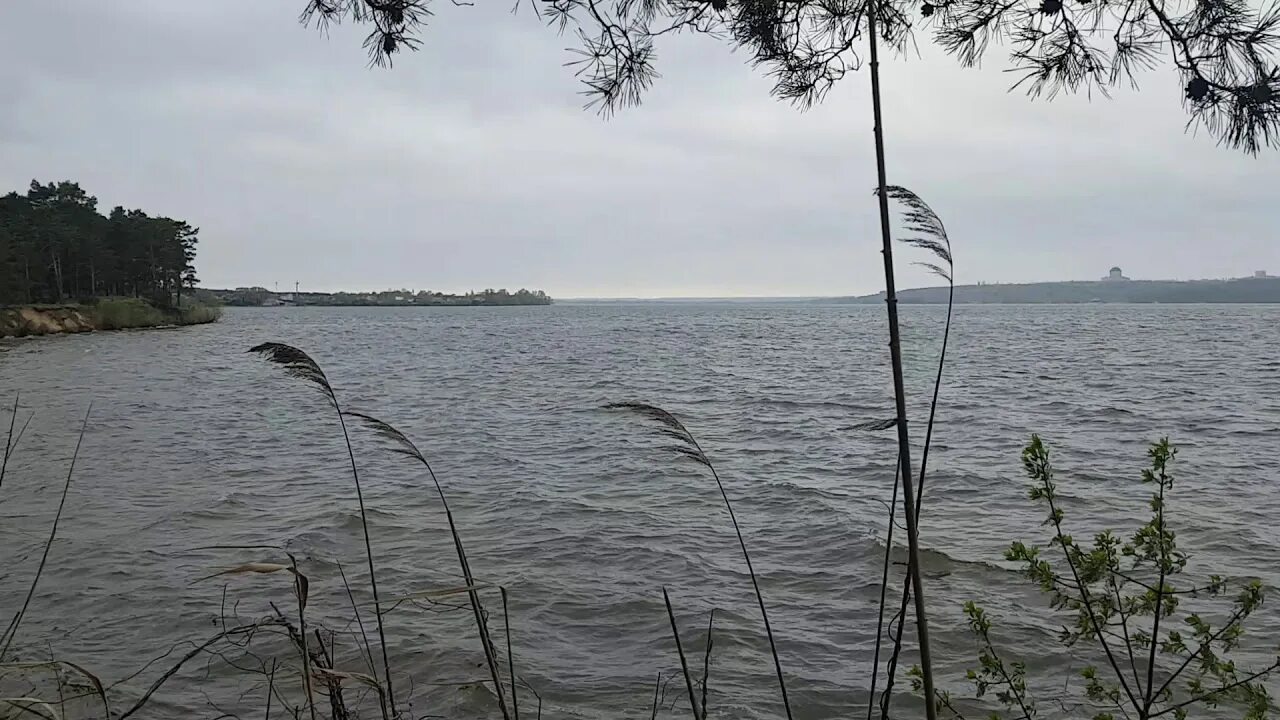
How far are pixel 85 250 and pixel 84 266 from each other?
3251 millimetres

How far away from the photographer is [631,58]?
3615 millimetres

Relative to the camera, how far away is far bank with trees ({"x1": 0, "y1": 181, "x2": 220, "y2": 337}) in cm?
4919

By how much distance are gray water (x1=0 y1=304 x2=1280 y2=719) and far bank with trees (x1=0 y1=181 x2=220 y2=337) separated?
35159 millimetres

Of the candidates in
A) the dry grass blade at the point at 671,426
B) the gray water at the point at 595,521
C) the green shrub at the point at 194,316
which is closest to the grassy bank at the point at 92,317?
the green shrub at the point at 194,316

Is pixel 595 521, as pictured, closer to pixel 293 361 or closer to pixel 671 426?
pixel 293 361

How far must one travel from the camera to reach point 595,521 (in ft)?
29.8

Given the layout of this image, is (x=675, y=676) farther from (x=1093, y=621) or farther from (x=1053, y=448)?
(x=1053, y=448)

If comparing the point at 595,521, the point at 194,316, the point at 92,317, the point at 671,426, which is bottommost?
the point at 595,521

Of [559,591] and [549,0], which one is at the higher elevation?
[549,0]

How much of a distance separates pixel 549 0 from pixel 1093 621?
270 cm

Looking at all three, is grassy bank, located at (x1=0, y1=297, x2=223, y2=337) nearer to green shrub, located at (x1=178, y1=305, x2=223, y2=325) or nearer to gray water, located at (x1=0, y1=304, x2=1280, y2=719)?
green shrub, located at (x1=178, y1=305, x2=223, y2=325)

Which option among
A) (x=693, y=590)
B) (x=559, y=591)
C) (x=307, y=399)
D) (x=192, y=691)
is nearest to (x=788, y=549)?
(x=693, y=590)

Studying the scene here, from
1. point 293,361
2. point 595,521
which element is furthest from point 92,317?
point 293,361

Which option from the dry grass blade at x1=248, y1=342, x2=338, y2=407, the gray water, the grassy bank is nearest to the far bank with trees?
the grassy bank
